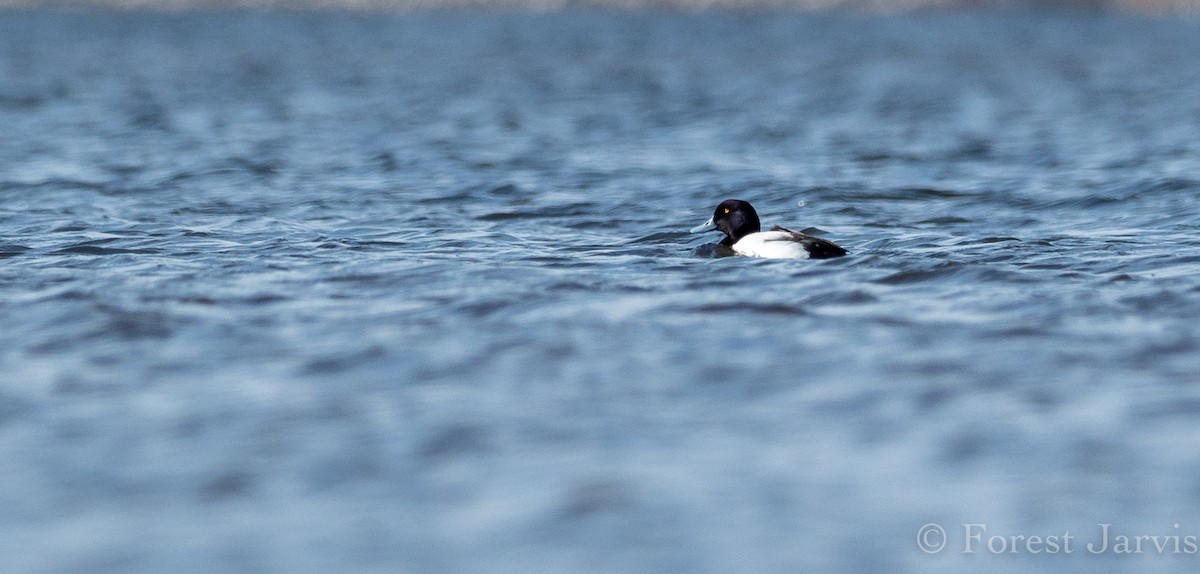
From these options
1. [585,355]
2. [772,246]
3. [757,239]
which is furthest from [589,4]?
[585,355]

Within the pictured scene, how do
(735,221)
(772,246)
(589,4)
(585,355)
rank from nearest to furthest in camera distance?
1. (585,355)
2. (772,246)
3. (735,221)
4. (589,4)

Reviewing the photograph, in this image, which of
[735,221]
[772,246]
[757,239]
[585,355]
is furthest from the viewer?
[735,221]

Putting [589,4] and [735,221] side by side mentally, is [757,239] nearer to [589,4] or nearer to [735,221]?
[735,221]

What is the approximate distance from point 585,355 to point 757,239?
3915 mm

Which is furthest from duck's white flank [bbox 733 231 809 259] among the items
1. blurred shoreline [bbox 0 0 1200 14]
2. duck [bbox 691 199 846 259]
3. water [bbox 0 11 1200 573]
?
blurred shoreline [bbox 0 0 1200 14]

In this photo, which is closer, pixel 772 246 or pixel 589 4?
pixel 772 246

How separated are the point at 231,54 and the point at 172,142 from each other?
20.7 metres

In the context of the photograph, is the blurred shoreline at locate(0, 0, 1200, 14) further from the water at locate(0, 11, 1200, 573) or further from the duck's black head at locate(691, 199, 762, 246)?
the duck's black head at locate(691, 199, 762, 246)

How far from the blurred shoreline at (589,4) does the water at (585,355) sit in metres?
54.8

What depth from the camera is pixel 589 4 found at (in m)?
79.8

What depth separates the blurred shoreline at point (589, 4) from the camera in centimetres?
7425

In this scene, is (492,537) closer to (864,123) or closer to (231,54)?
(864,123)

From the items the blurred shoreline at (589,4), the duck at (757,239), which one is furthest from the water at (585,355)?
the blurred shoreline at (589,4)

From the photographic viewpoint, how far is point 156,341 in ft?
29.7
